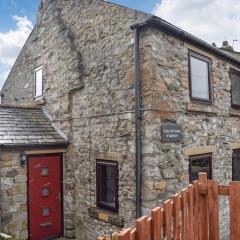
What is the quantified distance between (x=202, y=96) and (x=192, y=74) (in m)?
0.73

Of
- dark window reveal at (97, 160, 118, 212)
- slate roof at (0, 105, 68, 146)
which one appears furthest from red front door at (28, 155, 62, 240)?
dark window reveal at (97, 160, 118, 212)

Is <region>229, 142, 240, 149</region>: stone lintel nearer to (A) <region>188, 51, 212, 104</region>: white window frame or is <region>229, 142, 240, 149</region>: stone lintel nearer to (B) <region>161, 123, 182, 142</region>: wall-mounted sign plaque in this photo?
(A) <region>188, 51, 212, 104</region>: white window frame

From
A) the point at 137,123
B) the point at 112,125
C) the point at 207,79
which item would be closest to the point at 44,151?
the point at 112,125

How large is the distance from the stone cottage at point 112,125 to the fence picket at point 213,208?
8.33 feet

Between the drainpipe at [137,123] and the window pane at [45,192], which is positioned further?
the window pane at [45,192]

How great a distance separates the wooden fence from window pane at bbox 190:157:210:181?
360 cm

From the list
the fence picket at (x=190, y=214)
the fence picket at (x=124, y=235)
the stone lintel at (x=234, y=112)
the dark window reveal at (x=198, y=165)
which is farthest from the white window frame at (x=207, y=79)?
the fence picket at (x=124, y=235)

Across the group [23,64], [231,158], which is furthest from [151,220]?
[23,64]

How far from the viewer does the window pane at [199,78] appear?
7.80 meters

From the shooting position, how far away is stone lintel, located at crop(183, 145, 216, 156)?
24.0 ft

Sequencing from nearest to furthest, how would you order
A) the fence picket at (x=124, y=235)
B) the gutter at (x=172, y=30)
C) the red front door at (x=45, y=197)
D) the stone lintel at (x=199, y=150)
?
the fence picket at (x=124, y=235) → the gutter at (x=172, y=30) → the stone lintel at (x=199, y=150) → the red front door at (x=45, y=197)

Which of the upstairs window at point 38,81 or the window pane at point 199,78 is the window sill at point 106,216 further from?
the upstairs window at point 38,81

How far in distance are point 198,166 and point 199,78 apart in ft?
7.66

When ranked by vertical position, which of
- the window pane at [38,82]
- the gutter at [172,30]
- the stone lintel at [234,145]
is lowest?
the stone lintel at [234,145]
